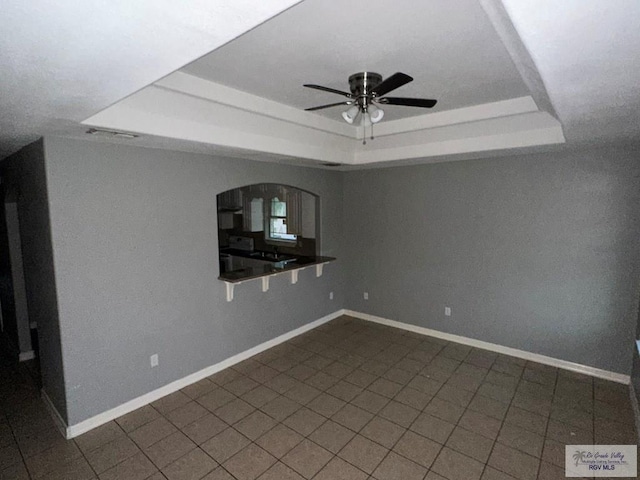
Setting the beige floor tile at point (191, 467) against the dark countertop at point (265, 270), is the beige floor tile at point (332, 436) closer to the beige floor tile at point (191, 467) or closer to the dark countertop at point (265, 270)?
the beige floor tile at point (191, 467)

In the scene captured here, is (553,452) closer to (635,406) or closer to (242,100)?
(635,406)

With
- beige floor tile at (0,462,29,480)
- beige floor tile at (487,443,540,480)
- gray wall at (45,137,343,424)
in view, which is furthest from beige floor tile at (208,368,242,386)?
beige floor tile at (487,443,540,480)

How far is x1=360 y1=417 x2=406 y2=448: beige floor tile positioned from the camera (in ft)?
8.62

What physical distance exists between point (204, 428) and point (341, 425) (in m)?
1.14

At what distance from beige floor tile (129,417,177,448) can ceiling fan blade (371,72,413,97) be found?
299cm

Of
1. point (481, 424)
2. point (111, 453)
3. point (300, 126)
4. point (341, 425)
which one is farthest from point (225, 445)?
point (300, 126)

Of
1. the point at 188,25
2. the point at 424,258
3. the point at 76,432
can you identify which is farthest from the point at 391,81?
the point at 76,432

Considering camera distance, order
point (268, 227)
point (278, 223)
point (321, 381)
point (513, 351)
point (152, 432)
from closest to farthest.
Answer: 1. point (152, 432)
2. point (321, 381)
3. point (513, 351)
4. point (278, 223)
5. point (268, 227)

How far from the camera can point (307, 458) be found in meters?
2.46

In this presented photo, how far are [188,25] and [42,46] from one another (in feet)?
1.73

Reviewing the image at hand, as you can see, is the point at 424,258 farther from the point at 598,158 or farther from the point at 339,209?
the point at 598,158

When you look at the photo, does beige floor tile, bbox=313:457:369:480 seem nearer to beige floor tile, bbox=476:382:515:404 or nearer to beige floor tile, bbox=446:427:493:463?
beige floor tile, bbox=446:427:493:463

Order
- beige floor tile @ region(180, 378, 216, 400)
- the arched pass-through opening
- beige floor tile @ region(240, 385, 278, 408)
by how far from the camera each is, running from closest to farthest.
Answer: beige floor tile @ region(240, 385, 278, 408) → beige floor tile @ region(180, 378, 216, 400) → the arched pass-through opening

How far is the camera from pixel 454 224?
4301mm
